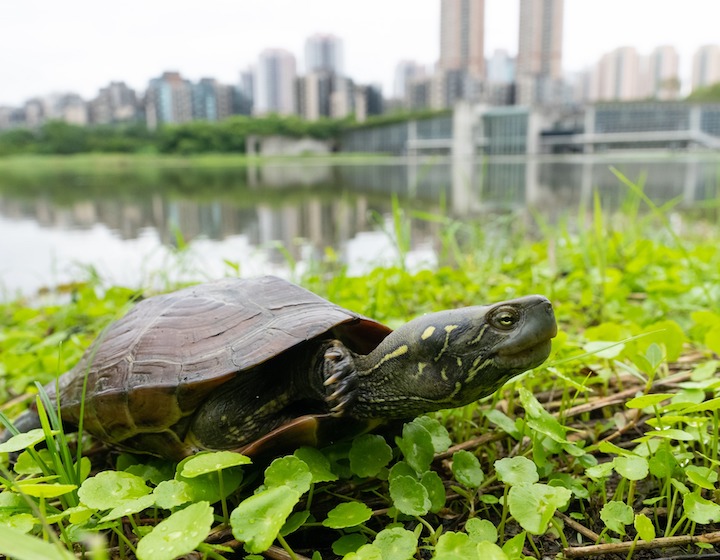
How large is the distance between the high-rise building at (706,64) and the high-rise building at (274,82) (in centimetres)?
6069

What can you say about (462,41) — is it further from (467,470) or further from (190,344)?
(467,470)

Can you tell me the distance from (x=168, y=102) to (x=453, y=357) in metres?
88.8

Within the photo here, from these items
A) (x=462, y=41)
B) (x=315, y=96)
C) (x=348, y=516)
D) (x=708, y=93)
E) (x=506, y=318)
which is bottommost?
(x=348, y=516)

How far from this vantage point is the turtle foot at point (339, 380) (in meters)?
1.01

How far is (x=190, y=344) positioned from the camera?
111cm

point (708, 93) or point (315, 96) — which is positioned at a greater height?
point (315, 96)

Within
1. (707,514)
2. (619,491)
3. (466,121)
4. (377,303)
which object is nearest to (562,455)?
(619,491)

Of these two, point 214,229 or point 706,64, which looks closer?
point 214,229

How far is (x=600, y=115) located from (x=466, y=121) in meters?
11.0

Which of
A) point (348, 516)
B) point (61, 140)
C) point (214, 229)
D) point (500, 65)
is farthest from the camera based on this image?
point (500, 65)

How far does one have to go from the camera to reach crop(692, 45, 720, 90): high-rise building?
8112cm

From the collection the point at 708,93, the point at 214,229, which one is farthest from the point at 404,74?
the point at 214,229

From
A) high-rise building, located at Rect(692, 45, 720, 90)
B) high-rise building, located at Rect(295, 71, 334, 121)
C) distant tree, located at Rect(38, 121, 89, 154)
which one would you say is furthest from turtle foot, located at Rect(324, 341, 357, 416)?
high-rise building, located at Rect(692, 45, 720, 90)

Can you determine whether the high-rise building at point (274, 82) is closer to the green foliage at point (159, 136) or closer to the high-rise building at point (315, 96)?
the high-rise building at point (315, 96)
